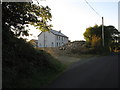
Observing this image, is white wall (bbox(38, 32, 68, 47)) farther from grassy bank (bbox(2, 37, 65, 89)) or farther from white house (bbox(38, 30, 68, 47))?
grassy bank (bbox(2, 37, 65, 89))

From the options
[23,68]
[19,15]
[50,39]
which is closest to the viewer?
[23,68]

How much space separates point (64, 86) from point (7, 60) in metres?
3.22

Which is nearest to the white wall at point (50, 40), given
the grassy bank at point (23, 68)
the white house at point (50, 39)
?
the white house at point (50, 39)

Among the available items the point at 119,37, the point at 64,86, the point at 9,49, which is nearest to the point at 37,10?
the point at 9,49

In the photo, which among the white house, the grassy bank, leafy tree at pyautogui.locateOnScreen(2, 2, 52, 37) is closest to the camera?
the grassy bank

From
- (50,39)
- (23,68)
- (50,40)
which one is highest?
(50,39)

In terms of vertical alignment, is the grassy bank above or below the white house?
below

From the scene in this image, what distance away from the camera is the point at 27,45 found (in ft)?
33.3

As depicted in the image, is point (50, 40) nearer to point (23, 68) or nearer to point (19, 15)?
point (19, 15)

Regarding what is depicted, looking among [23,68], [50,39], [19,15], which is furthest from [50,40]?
[23,68]

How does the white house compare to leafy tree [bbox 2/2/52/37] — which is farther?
the white house

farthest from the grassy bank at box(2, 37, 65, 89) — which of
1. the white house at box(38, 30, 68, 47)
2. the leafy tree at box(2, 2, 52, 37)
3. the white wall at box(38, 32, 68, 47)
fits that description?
the white wall at box(38, 32, 68, 47)

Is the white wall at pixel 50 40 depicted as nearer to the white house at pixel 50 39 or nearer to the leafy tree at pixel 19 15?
the white house at pixel 50 39

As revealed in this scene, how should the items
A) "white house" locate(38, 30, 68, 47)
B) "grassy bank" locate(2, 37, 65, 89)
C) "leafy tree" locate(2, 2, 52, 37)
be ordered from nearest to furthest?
"grassy bank" locate(2, 37, 65, 89), "leafy tree" locate(2, 2, 52, 37), "white house" locate(38, 30, 68, 47)
